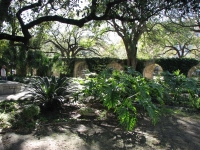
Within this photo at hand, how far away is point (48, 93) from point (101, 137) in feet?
6.69

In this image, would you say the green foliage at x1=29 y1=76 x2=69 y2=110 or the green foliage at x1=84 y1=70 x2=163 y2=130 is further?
the green foliage at x1=29 y1=76 x2=69 y2=110

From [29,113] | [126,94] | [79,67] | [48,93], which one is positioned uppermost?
[79,67]

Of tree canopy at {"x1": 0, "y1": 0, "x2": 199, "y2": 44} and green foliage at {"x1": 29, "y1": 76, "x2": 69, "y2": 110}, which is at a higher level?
tree canopy at {"x1": 0, "y1": 0, "x2": 199, "y2": 44}

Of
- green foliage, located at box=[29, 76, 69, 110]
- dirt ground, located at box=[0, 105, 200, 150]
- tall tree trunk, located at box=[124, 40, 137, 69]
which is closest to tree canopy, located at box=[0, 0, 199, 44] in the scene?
green foliage, located at box=[29, 76, 69, 110]

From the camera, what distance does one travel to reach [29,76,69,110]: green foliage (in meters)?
4.59

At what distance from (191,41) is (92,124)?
25584 mm

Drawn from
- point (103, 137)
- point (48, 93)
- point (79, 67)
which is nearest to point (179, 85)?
point (103, 137)

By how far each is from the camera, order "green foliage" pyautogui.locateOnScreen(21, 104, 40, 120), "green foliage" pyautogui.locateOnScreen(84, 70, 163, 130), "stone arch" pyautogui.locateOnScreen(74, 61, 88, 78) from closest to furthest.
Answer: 1. "green foliage" pyautogui.locateOnScreen(84, 70, 163, 130)
2. "green foliage" pyautogui.locateOnScreen(21, 104, 40, 120)
3. "stone arch" pyautogui.locateOnScreen(74, 61, 88, 78)

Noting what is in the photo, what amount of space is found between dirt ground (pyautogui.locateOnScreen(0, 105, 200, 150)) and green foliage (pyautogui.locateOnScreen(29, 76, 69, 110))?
99cm

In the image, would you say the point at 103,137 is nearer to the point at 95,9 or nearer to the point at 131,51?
the point at 95,9

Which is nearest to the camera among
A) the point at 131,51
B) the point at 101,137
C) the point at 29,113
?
the point at 101,137

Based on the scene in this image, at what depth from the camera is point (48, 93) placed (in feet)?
15.0

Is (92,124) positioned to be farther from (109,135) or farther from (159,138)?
(159,138)

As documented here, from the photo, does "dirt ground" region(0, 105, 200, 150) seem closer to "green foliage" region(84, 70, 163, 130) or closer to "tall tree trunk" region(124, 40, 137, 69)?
"green foliage" region(84, 70, 163, 130)
